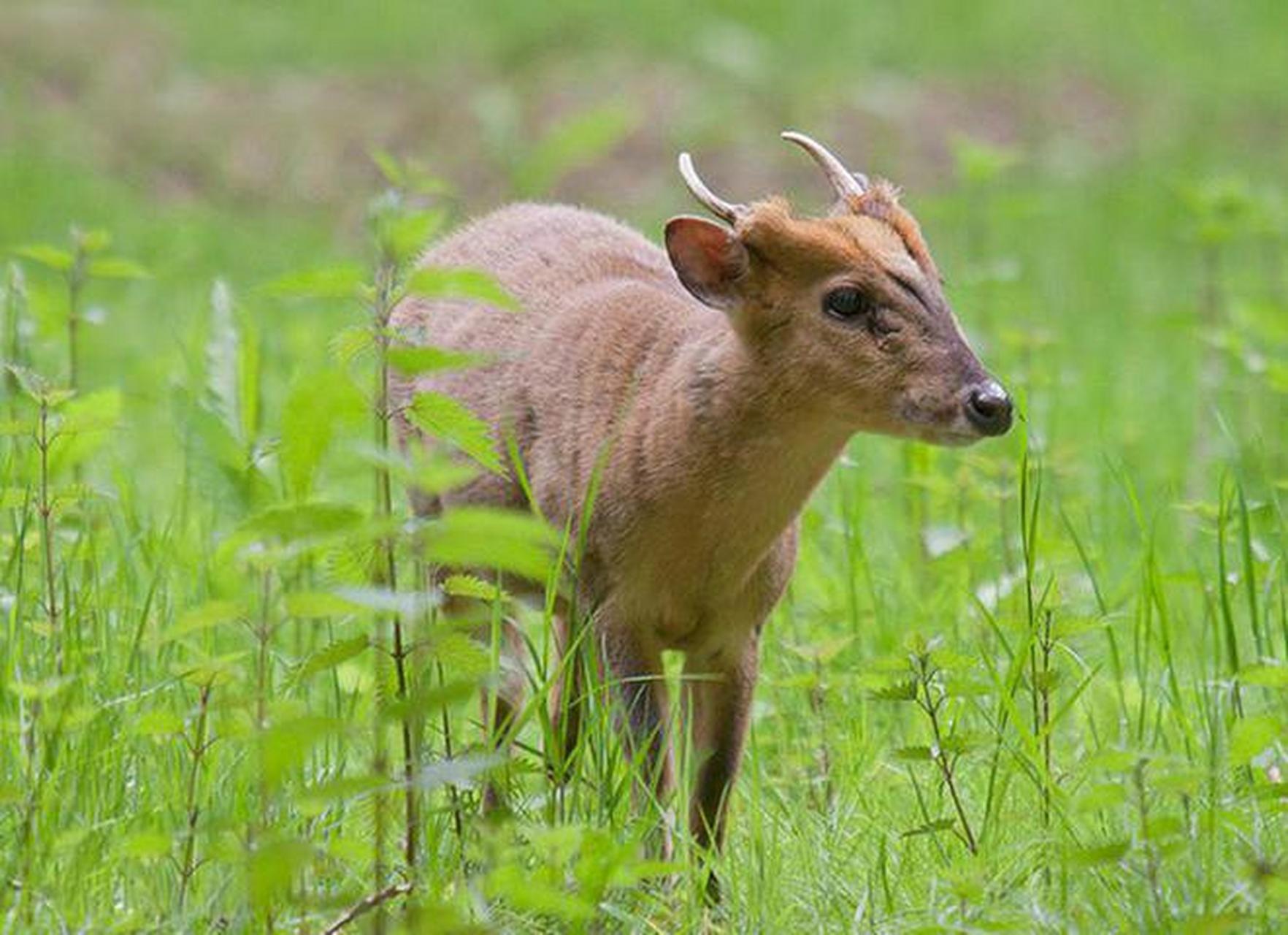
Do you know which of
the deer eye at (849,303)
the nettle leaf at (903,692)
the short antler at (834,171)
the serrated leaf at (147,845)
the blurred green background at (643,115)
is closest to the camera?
the serrated leaf at (147,845)

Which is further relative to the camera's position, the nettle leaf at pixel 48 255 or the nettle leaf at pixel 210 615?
the nettle leaf at pixel 48 255

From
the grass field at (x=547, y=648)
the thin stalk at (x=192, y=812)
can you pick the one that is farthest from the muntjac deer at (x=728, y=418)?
the thin stalk at (x=192, y=812)

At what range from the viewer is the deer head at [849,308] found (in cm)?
420

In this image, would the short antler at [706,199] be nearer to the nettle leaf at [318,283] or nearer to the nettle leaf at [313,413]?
the nettle leaf at [318,283]

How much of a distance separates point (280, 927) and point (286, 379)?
4.62 meters

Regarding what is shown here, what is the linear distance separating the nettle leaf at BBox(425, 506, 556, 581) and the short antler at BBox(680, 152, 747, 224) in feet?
4.80

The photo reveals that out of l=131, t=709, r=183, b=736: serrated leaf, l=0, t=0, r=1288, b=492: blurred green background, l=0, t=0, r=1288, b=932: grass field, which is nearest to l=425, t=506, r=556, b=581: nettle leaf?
l=0, t=0, r=1288, b=932: grass field

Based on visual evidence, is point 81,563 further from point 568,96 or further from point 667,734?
point 568,96

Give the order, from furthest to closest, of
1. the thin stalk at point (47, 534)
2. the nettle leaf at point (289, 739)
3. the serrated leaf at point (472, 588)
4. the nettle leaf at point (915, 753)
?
the thin stalk at point (47, 534), the nettle leaf at point (915, 753), the serrated leaf at point (472, 588), the nettle leaf at point (289, 739)

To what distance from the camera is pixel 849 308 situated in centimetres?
431

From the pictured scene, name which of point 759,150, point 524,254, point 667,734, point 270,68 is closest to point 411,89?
point 270,68

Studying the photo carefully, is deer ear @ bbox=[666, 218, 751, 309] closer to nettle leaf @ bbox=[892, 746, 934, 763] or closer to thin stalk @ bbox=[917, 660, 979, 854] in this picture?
thin stalk @ bbox=[917, 660, 979, 854]

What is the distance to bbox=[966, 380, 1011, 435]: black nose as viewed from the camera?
411cm

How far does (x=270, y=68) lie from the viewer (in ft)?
46.5
